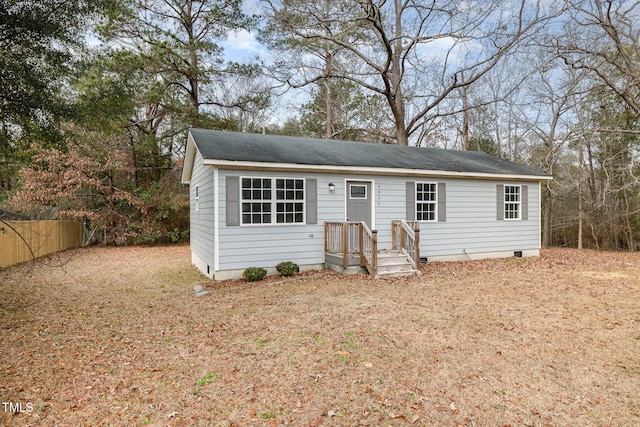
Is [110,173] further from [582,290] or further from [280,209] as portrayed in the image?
[582,290]

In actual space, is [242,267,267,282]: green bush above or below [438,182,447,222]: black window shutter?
below

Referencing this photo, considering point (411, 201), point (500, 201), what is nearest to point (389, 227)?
point (411, 201)

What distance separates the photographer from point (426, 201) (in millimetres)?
10562

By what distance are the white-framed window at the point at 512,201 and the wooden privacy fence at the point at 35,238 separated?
13.4m

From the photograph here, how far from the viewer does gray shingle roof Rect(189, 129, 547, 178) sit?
8625 mm

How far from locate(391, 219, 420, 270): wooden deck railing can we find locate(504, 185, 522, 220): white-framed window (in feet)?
13.7

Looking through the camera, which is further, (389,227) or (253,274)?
(389,227)

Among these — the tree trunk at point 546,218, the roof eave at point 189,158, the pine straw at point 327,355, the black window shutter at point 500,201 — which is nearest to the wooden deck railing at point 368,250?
the pine straw at point 327,355

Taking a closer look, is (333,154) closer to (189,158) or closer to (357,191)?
(357,191)

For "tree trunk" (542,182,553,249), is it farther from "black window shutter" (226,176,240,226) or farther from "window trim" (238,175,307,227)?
"black window shutter" (226,176,240,226)

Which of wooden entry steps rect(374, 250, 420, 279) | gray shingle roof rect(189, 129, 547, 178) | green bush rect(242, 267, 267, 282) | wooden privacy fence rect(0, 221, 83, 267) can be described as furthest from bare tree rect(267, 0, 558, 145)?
wooden privacy fence rect(0, 221, 83, 267)

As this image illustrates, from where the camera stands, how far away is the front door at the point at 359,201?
378 inches

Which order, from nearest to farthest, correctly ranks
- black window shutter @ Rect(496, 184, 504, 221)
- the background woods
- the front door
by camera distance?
the front door < black window shutter @ Rect(496, 184, 504, 221) < the background woods

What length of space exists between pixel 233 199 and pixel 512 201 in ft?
30.6
